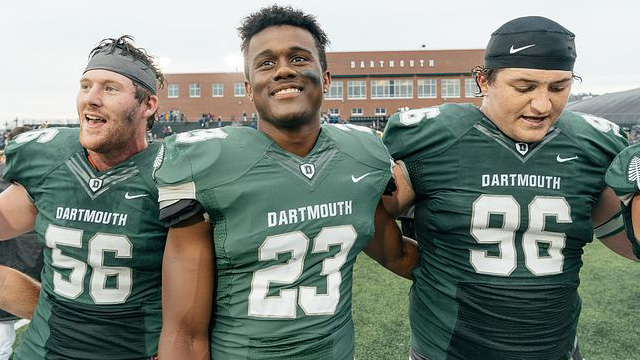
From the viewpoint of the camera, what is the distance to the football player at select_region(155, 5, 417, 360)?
1.44m

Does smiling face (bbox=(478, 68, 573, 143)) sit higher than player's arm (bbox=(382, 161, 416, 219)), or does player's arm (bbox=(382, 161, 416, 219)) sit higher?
smiling face (bbox=(478, 68, 573, 143))

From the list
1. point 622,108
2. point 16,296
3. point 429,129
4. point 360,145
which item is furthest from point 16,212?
point 622,108

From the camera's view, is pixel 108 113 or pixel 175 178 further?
pixel 108 113

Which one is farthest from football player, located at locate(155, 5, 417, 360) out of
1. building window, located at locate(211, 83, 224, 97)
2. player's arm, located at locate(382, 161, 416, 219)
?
building window, located at locate(211, 83, 224, 97)

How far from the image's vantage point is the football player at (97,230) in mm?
1717

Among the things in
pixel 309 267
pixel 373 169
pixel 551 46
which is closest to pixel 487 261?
pixel 373 169

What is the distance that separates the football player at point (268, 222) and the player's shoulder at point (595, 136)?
36.7 inches

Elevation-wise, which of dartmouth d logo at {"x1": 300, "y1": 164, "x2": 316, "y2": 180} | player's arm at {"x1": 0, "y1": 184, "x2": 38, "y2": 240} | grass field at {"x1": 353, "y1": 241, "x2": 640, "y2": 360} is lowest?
grass field at {"x1": 353, "y1": 241, "x2": 640, "y2": 360}

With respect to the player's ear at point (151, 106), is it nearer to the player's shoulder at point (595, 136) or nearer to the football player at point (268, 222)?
the football player at point (268, 222)

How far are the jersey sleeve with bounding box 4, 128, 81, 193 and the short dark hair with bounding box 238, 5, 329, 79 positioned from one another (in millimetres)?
860

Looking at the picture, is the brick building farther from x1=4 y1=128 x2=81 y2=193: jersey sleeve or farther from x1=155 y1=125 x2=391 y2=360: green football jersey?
x1=155 y1=125 x2=391 y2=360: green football jersey

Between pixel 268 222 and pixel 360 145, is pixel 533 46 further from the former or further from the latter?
pixel 268 222

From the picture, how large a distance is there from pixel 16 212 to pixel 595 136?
248 cm

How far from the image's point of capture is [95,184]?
69.6 inches
